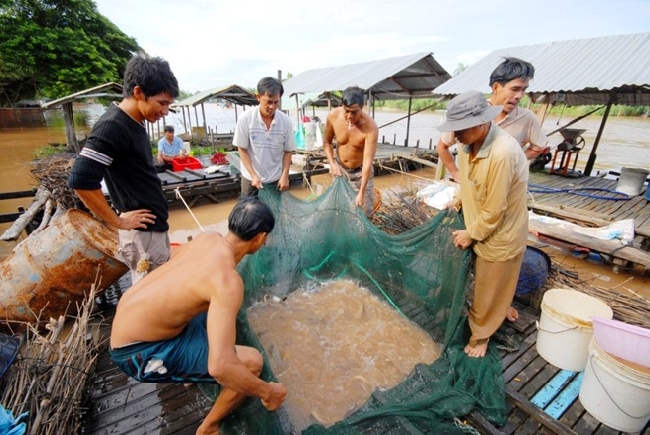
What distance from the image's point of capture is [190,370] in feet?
5.50

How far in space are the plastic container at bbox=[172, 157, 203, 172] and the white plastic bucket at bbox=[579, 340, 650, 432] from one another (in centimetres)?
935

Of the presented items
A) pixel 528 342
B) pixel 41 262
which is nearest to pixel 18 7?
pixel 41 262

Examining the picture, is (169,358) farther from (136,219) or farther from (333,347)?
(333,347)

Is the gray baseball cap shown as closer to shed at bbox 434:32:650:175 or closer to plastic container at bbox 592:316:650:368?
plastic container at bbox 592:316:650:368

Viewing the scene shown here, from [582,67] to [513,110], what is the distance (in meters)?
5.20

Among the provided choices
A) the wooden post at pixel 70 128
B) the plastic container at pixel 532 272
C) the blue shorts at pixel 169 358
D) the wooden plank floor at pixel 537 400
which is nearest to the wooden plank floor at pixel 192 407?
the wooden plank floor at pixel 537 400

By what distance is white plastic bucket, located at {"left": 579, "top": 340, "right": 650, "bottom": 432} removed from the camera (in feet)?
5.76

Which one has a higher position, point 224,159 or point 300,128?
point 300,128

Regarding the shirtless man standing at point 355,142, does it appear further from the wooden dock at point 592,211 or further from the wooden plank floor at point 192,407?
the wooden dock at point 592,211

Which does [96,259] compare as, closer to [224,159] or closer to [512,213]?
[512,213]

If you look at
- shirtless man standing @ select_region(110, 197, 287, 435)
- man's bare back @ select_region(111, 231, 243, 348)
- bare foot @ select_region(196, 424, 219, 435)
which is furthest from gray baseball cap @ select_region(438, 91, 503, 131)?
bare foot @ select_region(196, 424, 219, 435)

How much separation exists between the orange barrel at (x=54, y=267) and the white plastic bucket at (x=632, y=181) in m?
8.96

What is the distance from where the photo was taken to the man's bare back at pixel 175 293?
1452 millimetres

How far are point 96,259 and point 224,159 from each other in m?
7.29
